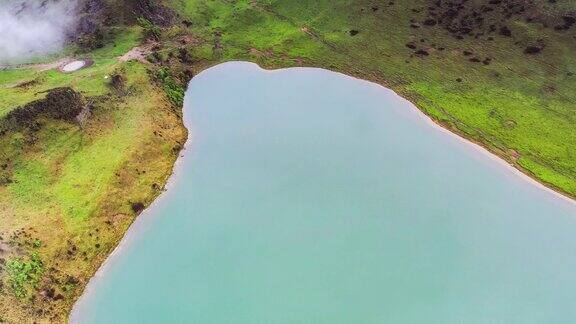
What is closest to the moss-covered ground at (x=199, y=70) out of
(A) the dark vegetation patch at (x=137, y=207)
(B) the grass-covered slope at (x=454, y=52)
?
(A) the dark vegetation patch at (x=137, y=207)

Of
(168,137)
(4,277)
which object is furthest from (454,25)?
(4,277)

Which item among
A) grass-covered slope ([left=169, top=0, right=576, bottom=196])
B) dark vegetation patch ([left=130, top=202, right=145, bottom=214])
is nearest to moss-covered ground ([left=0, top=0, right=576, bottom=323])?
dark vegetation patch ([left=130, top=202, right=145, bottom=214])

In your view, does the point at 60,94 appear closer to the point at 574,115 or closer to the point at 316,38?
the point at 316,38

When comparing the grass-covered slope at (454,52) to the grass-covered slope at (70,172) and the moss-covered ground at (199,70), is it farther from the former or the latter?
the grass-covered slope at (70,172)

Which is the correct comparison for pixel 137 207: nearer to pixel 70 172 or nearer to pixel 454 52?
pixel 70 172

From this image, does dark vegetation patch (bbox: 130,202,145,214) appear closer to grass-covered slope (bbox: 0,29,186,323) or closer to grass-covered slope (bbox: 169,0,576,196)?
grass-covered slope (bbox: 0,29,186,323)

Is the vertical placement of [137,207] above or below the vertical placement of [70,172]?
below

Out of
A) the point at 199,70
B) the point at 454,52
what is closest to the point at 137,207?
the point at 199,70
